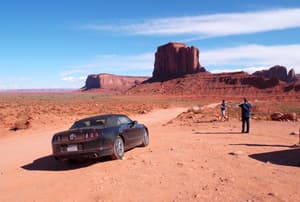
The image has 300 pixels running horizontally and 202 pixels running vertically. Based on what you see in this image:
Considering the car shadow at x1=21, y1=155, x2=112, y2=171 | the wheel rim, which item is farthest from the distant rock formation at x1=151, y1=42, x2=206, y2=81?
the wheel rim

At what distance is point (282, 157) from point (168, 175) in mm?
3431

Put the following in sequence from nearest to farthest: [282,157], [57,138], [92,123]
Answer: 1. [282,157]
2. [57,138]
3. [92,123]

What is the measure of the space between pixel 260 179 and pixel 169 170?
196 cm

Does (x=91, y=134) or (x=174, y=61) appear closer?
(x=91, y=134)

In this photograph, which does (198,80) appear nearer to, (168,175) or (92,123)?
(92,123)

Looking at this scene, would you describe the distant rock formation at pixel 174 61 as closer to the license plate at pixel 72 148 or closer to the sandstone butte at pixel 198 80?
the sandstone butte at pixel 198 80

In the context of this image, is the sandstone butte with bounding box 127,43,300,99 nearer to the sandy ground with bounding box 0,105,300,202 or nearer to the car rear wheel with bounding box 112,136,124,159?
the sandy ground with bounding box 0,105,300,202

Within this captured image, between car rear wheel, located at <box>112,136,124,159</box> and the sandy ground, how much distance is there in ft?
0.77

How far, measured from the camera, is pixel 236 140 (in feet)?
39.4

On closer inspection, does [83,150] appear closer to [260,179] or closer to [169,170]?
[169,170]

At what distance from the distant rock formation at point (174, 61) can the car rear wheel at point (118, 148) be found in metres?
135

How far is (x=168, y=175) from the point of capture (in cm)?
709

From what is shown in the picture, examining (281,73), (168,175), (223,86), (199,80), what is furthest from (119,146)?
(281,73)

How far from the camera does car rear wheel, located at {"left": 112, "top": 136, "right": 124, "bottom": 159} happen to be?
8.67 metres
